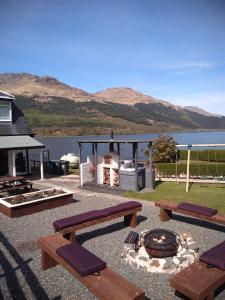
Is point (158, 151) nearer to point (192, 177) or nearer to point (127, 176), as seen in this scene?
point (192, 177)

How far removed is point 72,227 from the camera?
8.16 metres

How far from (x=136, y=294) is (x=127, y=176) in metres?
10.9

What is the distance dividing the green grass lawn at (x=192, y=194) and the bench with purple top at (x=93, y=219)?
392 cm

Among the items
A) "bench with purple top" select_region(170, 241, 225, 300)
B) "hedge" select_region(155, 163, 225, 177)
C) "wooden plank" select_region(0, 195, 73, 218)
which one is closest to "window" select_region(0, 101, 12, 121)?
"wooden plank" select_region(0, 195, 73, 218)

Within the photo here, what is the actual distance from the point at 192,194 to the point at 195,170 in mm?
5356

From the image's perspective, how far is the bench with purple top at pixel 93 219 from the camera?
8.07 meters

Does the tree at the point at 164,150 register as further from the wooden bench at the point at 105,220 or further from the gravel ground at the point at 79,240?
the wooden bench at the point at 105,220

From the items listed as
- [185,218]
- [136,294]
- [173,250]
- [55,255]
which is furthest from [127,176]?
[136,294]

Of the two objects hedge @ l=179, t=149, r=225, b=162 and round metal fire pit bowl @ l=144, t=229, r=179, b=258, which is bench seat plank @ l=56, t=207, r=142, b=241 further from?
hedge @ l=179, t=149, r=225, b=162

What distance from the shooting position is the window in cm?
2139

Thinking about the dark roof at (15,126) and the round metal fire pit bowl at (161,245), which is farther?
the dark roof at (15,126)

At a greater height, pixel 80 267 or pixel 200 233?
pixel 80 267

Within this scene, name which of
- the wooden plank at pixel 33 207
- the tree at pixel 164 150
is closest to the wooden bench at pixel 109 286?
the wooden plank at pixel 33 207

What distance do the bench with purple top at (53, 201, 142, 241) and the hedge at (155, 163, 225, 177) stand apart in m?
10.5
